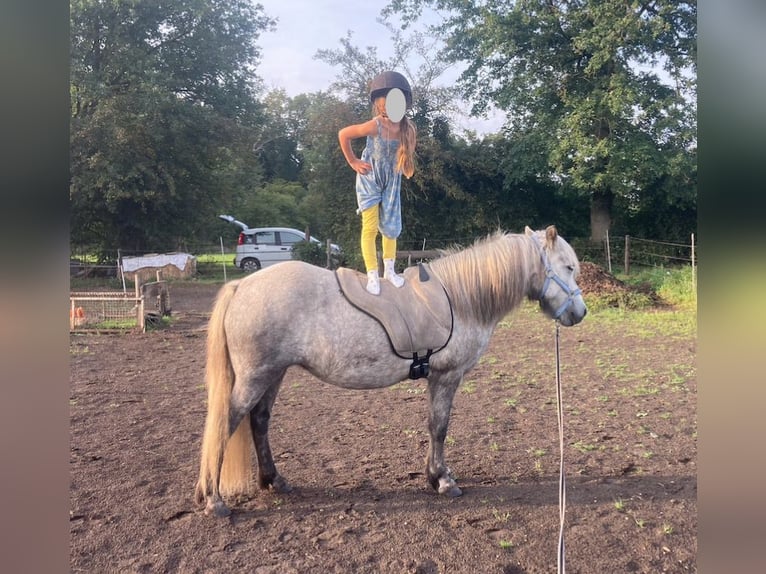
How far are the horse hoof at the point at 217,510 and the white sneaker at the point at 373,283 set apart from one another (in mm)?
1561

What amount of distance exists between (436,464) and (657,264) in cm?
1325

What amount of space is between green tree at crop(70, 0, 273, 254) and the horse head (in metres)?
13.4

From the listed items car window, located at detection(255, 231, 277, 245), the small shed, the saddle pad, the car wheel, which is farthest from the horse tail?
the car wheel

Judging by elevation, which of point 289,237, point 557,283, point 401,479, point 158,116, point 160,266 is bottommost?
point 401,479

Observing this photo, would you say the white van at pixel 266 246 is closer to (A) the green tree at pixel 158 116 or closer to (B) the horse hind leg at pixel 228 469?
(A) the green tree at pixel 158 116

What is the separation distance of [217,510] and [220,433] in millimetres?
479

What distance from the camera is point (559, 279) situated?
3.17m

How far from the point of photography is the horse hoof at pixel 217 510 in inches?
118

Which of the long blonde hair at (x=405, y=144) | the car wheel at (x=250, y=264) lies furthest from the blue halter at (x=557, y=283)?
the car wheel at (x=250, y=264)

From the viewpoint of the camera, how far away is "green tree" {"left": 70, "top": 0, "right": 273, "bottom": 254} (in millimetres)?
14031

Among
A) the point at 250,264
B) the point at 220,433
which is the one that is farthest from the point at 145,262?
the point at 220,433

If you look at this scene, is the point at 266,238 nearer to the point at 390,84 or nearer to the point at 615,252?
the point at 615,252
